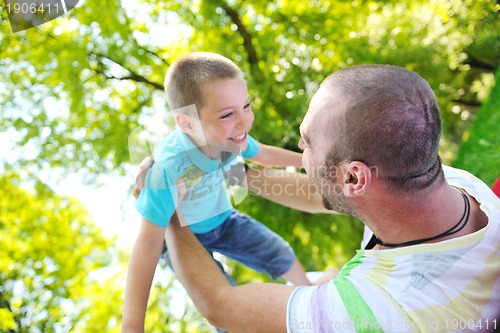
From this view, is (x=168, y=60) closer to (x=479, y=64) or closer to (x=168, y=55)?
(x=168, y=55)

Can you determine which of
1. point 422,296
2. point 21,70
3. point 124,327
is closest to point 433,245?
point 422,296

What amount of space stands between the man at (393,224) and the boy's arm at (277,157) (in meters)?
1.01

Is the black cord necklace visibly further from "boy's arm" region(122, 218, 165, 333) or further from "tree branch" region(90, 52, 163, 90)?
"tree branch" region(90, 52, 163, 90)

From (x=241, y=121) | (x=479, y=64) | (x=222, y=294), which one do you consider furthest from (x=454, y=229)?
(x=479, y=64)

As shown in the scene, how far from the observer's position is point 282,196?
2.57 meters

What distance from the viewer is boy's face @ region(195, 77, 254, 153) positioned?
2.08m

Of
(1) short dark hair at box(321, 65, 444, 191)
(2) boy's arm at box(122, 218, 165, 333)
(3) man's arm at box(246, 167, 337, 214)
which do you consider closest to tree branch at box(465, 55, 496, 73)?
(3) man's arm at box(246, 167, 337, 214)

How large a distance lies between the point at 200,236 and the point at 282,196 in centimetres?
49

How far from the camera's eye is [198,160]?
7.23 ft

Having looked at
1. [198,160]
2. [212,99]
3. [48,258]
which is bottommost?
[48,258]

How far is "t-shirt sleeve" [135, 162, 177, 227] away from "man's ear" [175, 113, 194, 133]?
30 cm

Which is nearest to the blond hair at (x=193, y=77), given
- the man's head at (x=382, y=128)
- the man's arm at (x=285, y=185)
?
the man's arm at (x=285, y=185)

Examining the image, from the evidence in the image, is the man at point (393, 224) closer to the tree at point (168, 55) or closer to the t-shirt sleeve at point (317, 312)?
the t-shirt sleeve at point (317, 312)

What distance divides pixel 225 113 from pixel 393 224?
0.90 metres
